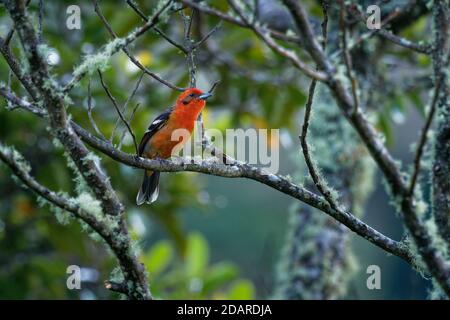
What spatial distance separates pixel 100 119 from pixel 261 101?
163 centimetres

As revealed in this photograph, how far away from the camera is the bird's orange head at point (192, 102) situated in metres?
4.43

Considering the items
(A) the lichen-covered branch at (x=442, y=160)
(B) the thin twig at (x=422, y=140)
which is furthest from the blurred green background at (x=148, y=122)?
(B) the thin twig at (x=422, y=140)

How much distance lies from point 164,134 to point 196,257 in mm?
1809

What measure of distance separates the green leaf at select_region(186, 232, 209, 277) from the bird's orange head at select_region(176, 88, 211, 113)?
1.83 metres

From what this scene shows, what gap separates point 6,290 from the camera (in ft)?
18.5

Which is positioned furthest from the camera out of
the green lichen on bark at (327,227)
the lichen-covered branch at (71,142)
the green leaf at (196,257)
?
the green leaf at (196,257)

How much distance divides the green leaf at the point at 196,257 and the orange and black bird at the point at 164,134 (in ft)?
4.18

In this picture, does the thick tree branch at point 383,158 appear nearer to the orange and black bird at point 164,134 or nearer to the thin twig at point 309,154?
the thin twig at point 309,154

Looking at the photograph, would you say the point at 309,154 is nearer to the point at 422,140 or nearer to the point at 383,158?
the point at 383,158

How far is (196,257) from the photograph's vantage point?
6.30m

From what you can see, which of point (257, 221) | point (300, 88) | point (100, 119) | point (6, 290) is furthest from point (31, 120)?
point (257, 221)

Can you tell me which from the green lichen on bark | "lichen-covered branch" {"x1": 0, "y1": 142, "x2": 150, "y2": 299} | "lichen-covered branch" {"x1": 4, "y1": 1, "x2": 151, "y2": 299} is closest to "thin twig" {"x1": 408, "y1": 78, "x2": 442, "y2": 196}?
"lichen-covered branch" {"x1": 4, "y1": 1, "x2": 151, "y2": 299}

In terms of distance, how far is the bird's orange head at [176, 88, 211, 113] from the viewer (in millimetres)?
4434
